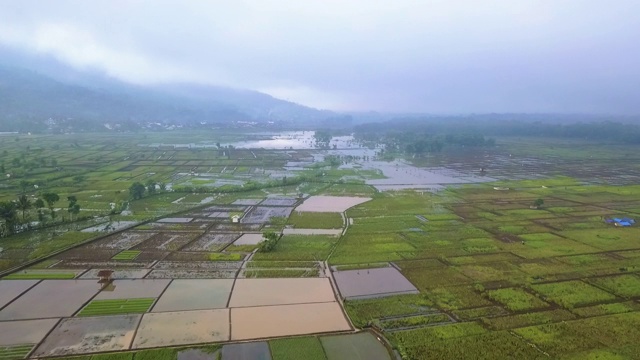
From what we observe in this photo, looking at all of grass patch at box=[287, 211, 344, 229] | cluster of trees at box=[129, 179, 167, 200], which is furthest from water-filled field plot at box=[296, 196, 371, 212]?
cluster of trees at box=[129, 179, 167, 200]

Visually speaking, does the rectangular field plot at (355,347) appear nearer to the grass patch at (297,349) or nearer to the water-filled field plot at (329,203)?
the grass patch at (297,349)

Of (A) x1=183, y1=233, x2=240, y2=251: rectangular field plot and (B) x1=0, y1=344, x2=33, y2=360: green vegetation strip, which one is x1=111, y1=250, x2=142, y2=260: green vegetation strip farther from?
(B) x1=0, y1=344, x2=33, y2=360: green vegetation strip

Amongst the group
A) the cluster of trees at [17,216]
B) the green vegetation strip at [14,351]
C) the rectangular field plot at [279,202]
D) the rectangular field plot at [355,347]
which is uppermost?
the cluster of trees at [17,216]

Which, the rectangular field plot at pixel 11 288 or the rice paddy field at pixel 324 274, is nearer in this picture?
the rice paddy field at pixel 324 274

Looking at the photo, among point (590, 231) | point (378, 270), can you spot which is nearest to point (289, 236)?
point (378, 270)

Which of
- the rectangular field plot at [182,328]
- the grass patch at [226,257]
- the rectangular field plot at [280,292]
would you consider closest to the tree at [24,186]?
the grass patch at [226,257]

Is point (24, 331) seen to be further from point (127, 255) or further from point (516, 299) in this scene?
point (516, 299)

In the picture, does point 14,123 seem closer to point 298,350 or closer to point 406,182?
point 406,182

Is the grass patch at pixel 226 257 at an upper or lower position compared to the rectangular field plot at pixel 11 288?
upper
